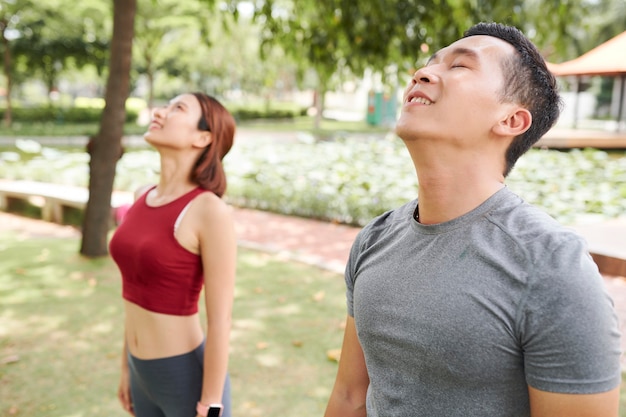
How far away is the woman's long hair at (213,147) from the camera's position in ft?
8.30

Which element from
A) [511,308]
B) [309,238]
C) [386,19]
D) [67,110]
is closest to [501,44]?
[511,308]

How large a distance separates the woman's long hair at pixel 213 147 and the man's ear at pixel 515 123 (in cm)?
138

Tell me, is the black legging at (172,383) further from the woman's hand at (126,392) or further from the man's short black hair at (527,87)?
the man's short black hair at (527,87)

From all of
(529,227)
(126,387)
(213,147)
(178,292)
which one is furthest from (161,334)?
(529,227)

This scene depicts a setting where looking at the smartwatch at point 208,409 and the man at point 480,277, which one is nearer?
the man at point 480,277

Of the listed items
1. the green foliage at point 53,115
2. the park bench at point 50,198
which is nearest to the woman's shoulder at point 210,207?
the park bench at point 50,198

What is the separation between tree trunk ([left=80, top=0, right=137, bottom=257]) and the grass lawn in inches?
15.2

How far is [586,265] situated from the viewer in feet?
3.88

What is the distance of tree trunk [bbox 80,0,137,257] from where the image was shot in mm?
7023

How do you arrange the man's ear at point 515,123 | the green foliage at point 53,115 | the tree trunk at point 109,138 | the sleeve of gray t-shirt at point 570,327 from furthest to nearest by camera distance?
1. the green foliage at point 53,115
2. the tree trunk at point 109,138
3. the man's ear at point 515,123
4. the sleeve of gray t-shirt at point 570,327

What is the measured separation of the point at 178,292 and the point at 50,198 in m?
8.52

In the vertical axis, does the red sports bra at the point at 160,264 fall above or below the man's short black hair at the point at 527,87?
below

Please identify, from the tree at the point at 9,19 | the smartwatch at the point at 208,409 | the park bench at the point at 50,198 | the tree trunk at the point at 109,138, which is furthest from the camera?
the tree at the point at 9,19

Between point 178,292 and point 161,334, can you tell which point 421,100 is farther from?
point 161,334
